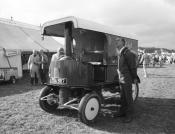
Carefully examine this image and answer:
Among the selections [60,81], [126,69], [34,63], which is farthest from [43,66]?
[126,69]

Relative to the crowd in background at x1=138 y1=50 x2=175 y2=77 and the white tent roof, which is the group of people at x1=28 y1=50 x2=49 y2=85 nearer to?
the white tent roof

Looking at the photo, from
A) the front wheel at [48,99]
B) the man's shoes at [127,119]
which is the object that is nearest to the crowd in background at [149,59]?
the man's shoes at [127,119]

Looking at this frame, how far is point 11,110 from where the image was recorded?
5875 mm

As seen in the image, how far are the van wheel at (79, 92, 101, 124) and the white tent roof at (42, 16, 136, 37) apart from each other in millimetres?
1519

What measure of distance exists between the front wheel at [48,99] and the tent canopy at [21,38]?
758 centimetres

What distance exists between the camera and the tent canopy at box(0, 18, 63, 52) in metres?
13.2

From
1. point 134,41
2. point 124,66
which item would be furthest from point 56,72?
point 134,41

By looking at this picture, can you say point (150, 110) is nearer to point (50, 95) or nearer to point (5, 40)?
point (50, 95)

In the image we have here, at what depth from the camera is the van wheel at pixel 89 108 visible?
178 inches

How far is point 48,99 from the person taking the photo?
530 cm

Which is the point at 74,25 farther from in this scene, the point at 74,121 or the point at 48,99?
the point at 74,121

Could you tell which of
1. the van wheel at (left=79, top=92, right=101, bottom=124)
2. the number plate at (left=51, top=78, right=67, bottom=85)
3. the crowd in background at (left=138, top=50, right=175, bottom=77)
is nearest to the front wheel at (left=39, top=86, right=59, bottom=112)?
the number plate at (left=51, top=78, right=67, bottom=85)

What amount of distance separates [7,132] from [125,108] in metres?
2.60

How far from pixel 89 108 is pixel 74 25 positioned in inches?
69.9
